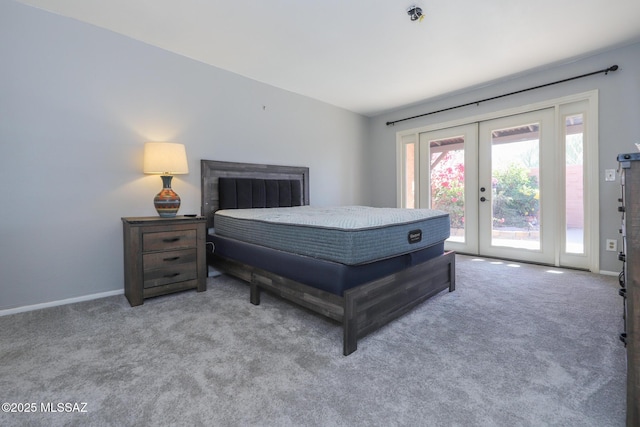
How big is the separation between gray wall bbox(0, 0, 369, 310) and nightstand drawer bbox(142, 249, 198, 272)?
560 millimetres

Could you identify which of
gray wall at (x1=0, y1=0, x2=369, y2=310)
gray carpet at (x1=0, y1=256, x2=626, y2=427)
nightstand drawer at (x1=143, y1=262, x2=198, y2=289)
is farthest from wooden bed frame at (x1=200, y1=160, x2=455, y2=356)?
gray wall at (x1=0, y1=0, x2=369, y2=310)

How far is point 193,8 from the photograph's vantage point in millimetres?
2184

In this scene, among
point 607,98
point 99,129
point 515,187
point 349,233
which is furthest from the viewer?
point 515,187

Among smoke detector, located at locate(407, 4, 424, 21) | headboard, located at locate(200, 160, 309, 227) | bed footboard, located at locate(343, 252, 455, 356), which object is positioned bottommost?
bed footboard, located at locate(343, 252, 455, 356)

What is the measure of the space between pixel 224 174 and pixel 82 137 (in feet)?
4.22

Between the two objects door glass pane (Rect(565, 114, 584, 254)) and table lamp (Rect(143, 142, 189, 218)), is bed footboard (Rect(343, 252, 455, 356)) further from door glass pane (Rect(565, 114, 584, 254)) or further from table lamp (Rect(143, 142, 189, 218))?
door glass pane (Rect(565, 114, 584, 254))

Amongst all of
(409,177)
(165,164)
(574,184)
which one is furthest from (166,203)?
(574,184)

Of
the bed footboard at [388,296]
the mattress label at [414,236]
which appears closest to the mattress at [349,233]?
the mattress label at [414,236]

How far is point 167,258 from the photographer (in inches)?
93.0

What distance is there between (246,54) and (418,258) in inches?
103

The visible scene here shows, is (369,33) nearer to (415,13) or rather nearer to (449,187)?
(415,13)

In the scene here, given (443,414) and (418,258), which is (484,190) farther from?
(443,414)

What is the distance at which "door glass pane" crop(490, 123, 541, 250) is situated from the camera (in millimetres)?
3490

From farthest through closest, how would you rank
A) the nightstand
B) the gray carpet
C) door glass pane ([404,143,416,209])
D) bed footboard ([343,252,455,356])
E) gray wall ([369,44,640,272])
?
door glass pane ([404,143,416,209]) < gray wall ([369,44,640,272]) < the nightstand < bed footboard ([343,252,455,356]) < the gray carpet
